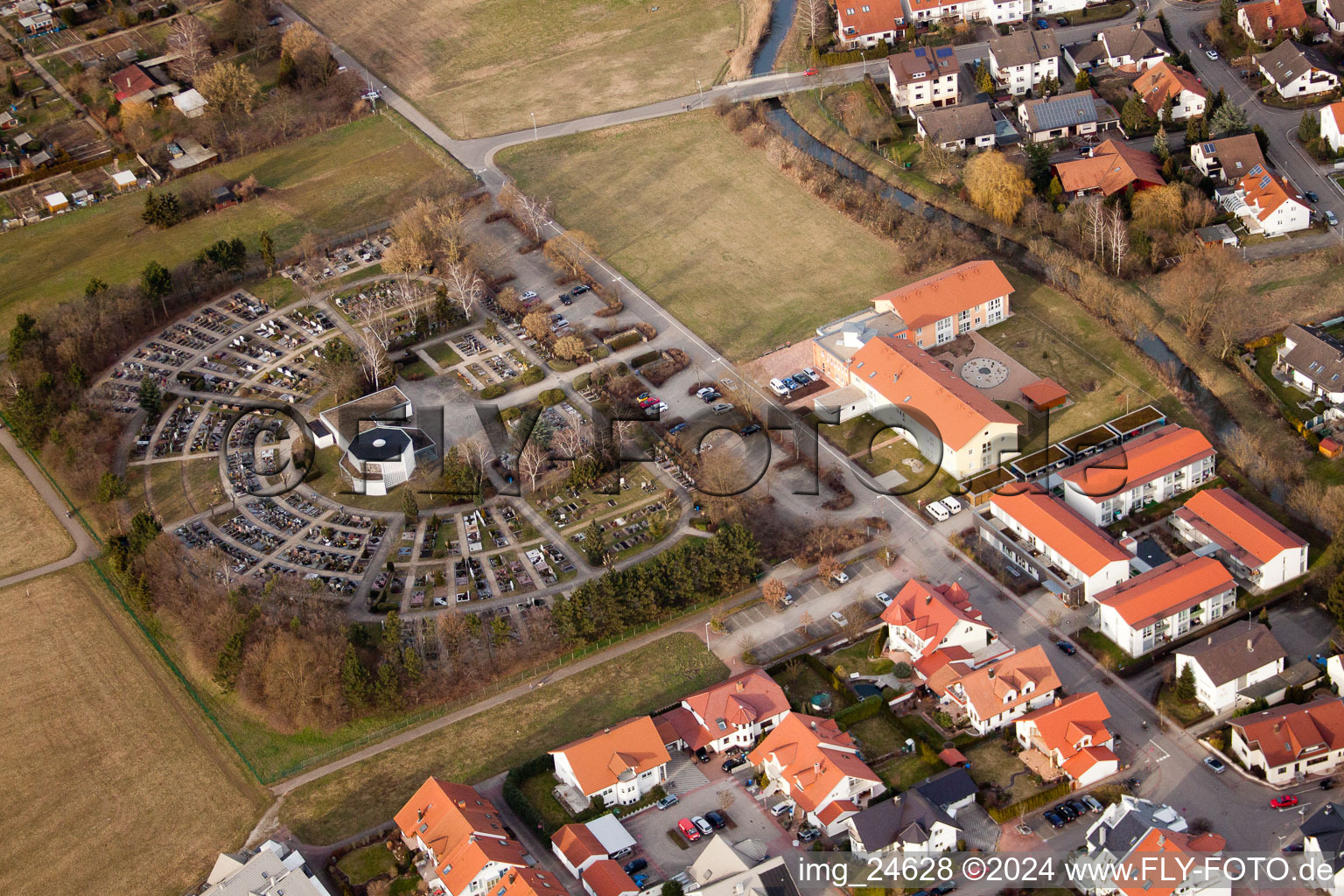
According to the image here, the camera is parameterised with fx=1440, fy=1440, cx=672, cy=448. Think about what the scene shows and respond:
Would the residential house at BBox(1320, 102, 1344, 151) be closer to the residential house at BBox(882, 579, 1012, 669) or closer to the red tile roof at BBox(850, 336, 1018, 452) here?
the red tile roof at BBox(850, 336, 1018, 452)

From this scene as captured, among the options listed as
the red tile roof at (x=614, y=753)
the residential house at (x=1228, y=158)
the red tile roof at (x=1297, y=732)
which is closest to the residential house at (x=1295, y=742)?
the red tile roof at (x=1297, y=732)

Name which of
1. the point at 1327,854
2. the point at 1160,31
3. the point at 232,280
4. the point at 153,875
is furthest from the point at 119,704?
the point at 1160,31

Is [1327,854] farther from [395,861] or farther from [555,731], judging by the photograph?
[395,861]

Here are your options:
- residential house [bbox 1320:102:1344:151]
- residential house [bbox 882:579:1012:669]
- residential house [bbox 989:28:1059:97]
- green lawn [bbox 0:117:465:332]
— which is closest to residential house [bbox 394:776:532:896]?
residential house [bbox 882:579:1012:669]

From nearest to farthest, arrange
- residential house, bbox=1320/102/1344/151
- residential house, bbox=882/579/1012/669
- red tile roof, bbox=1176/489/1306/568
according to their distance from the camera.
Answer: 1. residential house, bbox=882/579/1012/669
2. red tile roof, bbox=1176/489/1306/568
3. residential house, bbox=1320/102/1344/151

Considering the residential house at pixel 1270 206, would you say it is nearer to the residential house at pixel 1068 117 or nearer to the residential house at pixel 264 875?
the residential house at pixel 1068 117
